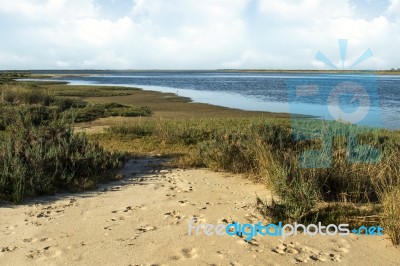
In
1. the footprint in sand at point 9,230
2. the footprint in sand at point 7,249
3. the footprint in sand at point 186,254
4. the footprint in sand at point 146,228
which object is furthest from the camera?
the footprint in sand at point 146,228

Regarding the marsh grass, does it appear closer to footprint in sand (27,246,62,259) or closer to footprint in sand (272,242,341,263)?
footprint in sand (27,246,62,259)

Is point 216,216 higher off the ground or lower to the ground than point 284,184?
lower

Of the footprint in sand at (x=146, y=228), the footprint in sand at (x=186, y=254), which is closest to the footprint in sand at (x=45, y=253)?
the footprint in sand at (x=146, y=228)

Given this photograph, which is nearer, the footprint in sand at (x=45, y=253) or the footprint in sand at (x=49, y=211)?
the footprint in sand at (x=45, y=253)

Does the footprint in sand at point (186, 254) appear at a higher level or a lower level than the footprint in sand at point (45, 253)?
lower

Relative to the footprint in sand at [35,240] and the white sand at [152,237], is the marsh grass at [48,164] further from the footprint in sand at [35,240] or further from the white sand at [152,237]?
the footprint in sand at [35,240]

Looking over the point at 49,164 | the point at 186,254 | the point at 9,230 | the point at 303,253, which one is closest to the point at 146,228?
the point at 186,254

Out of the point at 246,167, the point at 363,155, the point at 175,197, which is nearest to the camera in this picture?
the point at 175,197

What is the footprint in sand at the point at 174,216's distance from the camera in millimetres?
5670

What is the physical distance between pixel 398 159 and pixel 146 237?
4.66 meters

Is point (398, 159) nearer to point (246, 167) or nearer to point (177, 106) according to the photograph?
point (246, 167)

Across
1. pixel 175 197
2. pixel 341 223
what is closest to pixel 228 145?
pixel 175 197

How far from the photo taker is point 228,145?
8.69 meters

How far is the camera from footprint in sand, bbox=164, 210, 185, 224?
567 cm
